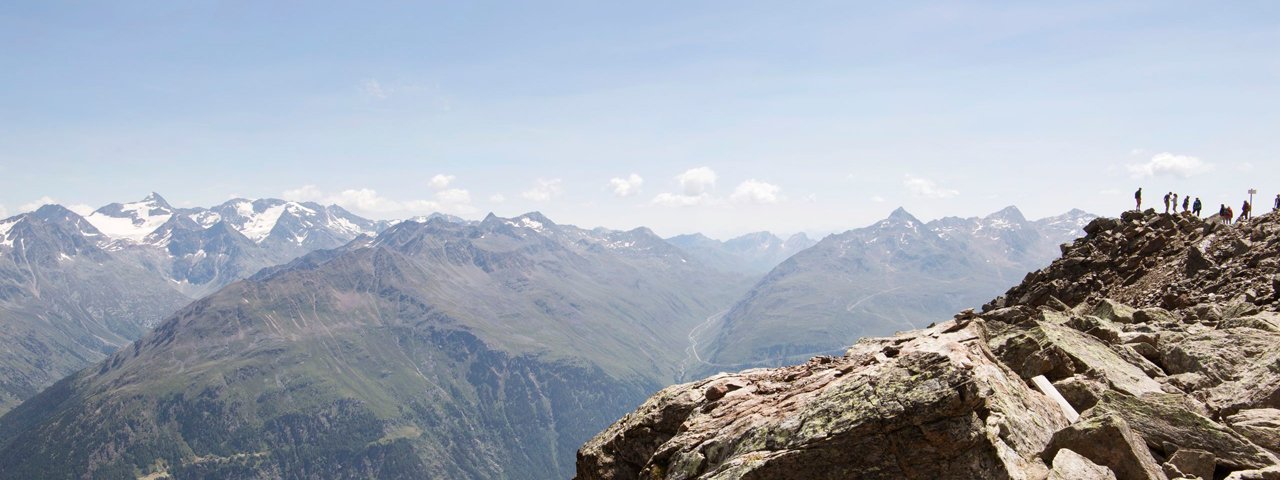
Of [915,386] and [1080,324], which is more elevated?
[915,386]

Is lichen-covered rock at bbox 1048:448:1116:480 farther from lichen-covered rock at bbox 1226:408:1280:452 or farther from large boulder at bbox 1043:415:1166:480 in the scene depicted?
lichen-covered rock at bbox 1226:408:1280:452

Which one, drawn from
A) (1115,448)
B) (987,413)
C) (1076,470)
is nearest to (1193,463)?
(1115,448)

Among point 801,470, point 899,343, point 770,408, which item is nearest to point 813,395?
point 770,408

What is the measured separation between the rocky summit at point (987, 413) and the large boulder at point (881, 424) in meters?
0.04

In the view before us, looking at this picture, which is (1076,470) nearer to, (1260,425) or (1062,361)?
(1260,425)

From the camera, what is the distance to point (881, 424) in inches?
635

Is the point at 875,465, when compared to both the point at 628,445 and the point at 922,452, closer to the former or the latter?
the point at 922,452

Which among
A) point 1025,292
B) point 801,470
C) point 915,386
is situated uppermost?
point 915,386

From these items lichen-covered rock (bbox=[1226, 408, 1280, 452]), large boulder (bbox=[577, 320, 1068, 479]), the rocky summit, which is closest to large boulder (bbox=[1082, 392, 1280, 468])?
the rocky summit

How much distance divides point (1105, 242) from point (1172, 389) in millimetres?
41425

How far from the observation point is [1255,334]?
27.2 meters

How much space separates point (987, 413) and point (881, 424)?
2.45m

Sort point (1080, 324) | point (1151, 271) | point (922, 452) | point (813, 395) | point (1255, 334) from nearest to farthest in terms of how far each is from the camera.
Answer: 1. point (922, 452)
2. point (813, 395)
3. point (1255, 334)
4. point (1080, 324)
5. point (1151, 271)

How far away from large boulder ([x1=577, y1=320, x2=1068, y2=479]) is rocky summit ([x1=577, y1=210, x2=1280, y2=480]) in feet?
0.12
